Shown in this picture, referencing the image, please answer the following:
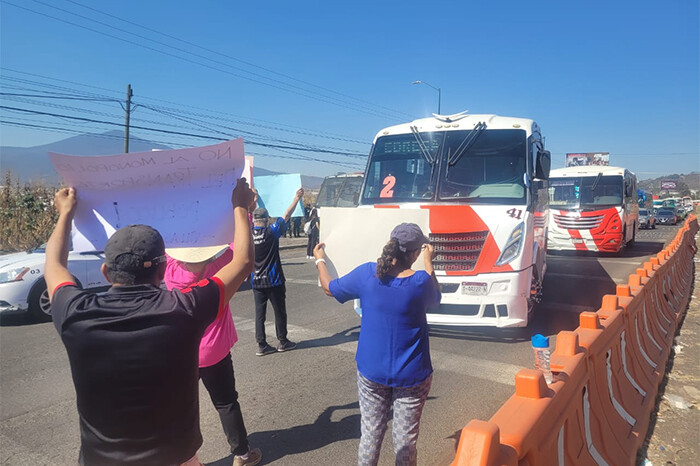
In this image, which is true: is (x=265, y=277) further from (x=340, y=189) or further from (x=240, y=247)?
(x=340, y=189)

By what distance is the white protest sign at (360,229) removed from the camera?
4613 mm

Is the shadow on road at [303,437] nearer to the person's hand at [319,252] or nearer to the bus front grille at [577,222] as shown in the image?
the person's hand at [319,252]

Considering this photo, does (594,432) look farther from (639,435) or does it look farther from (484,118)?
(484,118)

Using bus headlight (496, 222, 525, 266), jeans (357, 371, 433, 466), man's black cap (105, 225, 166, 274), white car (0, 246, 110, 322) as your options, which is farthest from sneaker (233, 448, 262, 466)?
white car (0, 246, 110, 322)

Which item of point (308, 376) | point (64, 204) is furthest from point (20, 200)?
point (64, 204)

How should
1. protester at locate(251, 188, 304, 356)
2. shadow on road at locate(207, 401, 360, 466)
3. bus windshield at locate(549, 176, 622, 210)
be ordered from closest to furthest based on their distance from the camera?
shadow on road at locate(207, 401, 360, 466) < protester at locate(251, 188, 304, 356) < bus windshield at locate(549, 176, 622, 210)

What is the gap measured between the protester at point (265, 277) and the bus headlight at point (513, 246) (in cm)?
273

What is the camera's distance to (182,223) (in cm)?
235

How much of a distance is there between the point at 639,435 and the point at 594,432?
978mm

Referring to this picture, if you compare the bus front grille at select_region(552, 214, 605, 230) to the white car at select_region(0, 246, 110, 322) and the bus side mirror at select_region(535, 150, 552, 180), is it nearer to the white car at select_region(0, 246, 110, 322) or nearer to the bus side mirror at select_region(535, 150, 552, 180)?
the bus side mirror at select_region(535, 150, 552, 180)

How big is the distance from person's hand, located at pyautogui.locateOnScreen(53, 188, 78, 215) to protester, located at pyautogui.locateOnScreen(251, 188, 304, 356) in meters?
3.71

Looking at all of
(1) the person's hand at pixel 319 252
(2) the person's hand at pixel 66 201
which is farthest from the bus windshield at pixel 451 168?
(2) the person's hand at pixel 66 201

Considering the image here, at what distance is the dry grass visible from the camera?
16.3 m

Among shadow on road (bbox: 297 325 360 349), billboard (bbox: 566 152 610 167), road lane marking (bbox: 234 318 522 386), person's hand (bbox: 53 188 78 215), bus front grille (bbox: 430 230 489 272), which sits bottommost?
shadow on road (bbox: 297 325 360 349)
